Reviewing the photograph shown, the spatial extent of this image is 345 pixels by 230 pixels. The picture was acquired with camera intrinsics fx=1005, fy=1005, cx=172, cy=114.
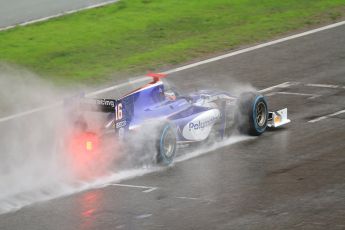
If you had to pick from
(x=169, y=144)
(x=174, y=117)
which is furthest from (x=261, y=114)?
(x=169, y=144)

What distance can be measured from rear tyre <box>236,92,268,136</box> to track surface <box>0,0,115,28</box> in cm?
1048

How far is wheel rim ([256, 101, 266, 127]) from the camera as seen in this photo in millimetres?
17406

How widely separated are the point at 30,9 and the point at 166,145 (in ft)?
39.2

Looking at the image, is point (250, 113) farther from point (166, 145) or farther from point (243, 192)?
point (243, 192)

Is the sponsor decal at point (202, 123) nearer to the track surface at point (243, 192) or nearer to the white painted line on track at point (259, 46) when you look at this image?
the track surface at point (243, 192)

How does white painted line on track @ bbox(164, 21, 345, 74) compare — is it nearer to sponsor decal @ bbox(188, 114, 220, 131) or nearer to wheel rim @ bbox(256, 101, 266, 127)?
wheel rim @ bbox(256, 101, 266, 127)

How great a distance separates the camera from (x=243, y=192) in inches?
564

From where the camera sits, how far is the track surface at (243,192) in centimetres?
1311

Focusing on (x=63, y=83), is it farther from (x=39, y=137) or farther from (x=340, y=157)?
(x=340, y=157)

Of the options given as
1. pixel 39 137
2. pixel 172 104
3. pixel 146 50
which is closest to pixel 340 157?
pixel 172 104

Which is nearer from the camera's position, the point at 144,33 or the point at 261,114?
the point at 261,114

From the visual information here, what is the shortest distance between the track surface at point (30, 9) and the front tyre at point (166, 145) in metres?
11.3

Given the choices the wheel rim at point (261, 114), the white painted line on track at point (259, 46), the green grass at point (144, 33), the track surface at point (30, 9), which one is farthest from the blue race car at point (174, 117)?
the track surface at point (30, 9)

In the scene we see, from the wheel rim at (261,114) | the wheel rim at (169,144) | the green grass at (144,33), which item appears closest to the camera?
the wheel rim at (169,144)
